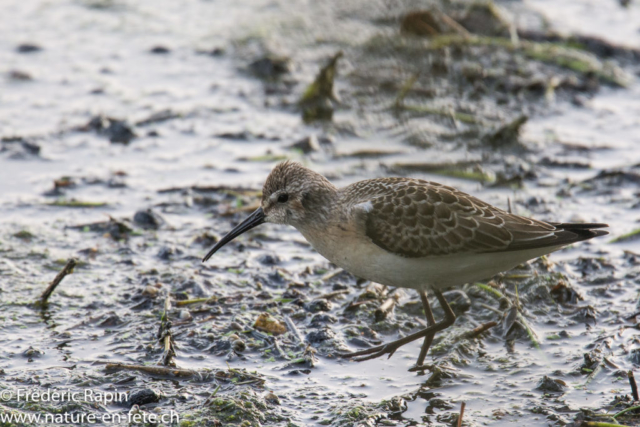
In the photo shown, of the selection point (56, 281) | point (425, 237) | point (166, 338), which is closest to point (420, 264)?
point (425, 237)

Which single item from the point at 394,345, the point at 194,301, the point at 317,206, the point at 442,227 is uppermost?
the point at 442,227

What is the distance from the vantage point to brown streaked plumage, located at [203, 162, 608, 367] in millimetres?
5754

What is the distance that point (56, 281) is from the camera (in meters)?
6.31

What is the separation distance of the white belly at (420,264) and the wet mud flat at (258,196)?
1.93ft

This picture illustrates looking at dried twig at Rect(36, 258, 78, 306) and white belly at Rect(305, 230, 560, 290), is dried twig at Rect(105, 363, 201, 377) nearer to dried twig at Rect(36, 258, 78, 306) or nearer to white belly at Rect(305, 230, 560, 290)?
dried twig at Rect(36, 258, 78, 306)

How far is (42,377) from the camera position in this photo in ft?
17.5

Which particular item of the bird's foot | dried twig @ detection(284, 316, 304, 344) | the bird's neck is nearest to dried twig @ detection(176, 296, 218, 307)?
dried twig @ detection(284, 316, 304, 344)

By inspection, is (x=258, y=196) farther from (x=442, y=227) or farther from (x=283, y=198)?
(x=442, y=227)

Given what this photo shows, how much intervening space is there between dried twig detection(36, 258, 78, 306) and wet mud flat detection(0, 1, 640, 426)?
0.11 feet

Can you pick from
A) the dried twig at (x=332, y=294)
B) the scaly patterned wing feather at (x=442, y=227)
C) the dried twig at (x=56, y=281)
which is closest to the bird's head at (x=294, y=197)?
the scaly patterned wing feather at (x=442, y=227)

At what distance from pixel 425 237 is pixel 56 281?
9.73 feet

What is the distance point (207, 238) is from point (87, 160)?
2252mm

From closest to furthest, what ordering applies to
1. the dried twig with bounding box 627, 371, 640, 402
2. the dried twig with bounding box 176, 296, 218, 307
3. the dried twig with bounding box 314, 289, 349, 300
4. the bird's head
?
the dried twig with bounding box 627, 371, 640, 402 < the bird's head < the dried twig with bounding box 176, 296, 218, 307 < the dried twig with bounding box 314, 289, 349, 300

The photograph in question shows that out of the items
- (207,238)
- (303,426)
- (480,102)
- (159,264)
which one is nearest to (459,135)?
(480,102)
